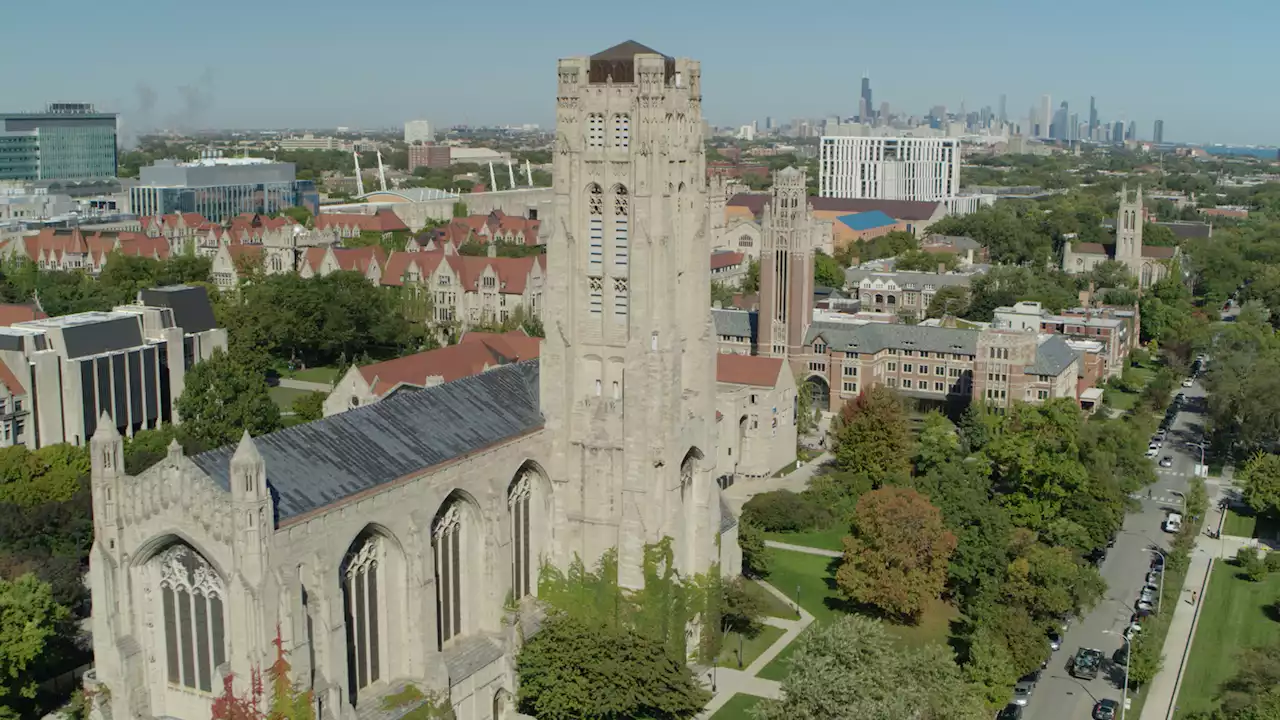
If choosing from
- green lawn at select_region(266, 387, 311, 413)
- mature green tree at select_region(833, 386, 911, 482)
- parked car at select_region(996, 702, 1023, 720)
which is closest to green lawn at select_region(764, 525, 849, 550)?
mature green tree at select_region(833, 386, 911, 482)

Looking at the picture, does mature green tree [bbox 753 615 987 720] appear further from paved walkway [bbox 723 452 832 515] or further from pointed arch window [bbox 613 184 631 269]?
paved walkway [bbox 723 452 832 515]

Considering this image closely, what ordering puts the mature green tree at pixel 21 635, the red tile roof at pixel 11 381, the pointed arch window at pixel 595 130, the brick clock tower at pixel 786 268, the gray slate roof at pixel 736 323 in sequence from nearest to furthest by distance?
the mature green tree at pixel 21 635, the pointed arch window at pixel 595 130, the red tile roof at pixel 11 381, the brick clock tower at pixel 786 268, the gray slate roof at pixel 736 323

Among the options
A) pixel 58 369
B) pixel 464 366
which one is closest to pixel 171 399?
pixel 58 369

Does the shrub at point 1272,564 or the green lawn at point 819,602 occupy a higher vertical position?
the shrub at point 1272,564

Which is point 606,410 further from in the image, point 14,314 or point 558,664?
point 14,314

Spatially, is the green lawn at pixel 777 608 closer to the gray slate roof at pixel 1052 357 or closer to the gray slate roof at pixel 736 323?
the gray slate roof at pixel 1052 357

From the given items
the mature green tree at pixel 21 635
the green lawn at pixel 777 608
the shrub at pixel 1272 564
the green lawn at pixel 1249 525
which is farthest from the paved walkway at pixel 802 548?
the mature green tree at pixel 21 635

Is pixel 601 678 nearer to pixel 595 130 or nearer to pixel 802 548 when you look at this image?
pixel 595 130
